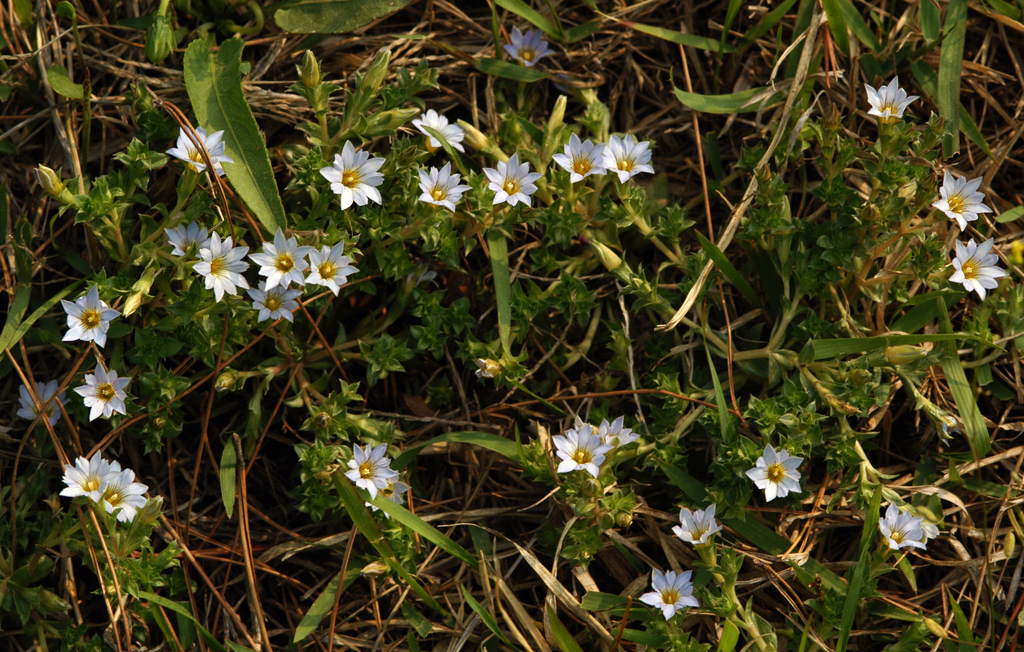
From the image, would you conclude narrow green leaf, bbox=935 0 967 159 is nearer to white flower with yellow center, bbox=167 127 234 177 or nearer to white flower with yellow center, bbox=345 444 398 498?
white flower with yellow center, bbox=345 444 398 498

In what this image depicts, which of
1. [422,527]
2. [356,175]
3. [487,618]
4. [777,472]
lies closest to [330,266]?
[356,175]

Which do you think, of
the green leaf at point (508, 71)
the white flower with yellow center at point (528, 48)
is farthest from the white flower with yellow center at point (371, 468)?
the white flower with yellow center at point (528, 48)

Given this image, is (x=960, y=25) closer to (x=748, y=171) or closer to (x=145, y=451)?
(x=748, y=171)

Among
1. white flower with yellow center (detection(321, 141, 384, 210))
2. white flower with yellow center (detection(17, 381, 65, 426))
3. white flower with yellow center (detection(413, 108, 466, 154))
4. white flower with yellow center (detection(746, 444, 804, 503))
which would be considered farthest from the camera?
white flower with yellow center (detection(413, 108, 466, 154))

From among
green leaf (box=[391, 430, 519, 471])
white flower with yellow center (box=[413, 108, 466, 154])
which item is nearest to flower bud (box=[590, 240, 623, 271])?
white flower with yellow center (box=[413, 108, 466, 154])

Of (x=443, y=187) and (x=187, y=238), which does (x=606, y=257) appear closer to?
(x=443, y=187)
